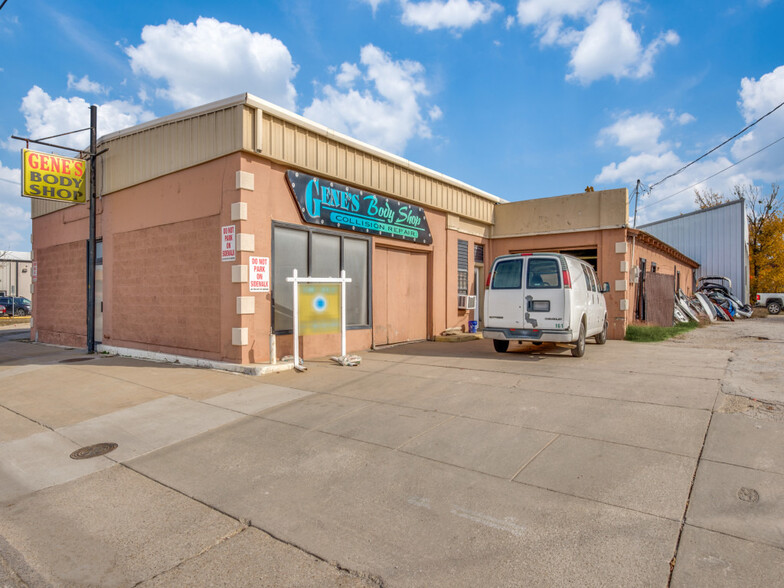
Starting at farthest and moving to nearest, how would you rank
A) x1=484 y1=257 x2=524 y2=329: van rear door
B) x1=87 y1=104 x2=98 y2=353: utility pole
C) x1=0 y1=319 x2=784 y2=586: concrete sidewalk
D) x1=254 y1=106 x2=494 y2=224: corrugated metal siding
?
x1=87 y1=104 x2=98 y2=353: utility pole → x1=484 y1=257 x2=524 y2=329: van rear door → x1=254 y1=106 x2=494 y2=224: corrugated metal siding → x1=0 y1=319 x2=784 y2=586: concrete sidewalk

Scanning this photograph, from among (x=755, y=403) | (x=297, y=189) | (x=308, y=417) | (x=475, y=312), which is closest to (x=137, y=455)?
(x=308, y=417)

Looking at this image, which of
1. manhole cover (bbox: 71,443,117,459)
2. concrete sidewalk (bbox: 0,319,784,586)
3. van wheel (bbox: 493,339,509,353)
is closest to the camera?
concrete sidewalk (bbox: 0,319,784,586)

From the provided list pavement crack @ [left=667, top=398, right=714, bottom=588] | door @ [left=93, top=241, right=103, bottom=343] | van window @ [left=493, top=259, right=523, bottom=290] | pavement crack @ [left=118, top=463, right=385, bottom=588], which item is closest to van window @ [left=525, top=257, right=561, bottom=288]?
van window @ [left=493, top=259, right=523, bottom=290]

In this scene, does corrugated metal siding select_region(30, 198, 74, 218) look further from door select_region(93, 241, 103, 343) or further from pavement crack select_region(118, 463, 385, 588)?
pavement crack select_region(118, 463, 385, 588)

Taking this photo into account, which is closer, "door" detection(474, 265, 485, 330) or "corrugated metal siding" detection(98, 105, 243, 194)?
"corrugated metal siding" detection(98, 105, 243, 194)

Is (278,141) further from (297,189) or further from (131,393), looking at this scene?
(131,393)

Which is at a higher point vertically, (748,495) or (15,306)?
(15,306)

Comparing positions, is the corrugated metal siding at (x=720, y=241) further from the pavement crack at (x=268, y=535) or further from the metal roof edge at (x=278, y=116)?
the pavement crack at (x=268, y=535)

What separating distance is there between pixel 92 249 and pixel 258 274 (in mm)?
6576

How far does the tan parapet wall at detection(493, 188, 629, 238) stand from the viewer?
14336 mm

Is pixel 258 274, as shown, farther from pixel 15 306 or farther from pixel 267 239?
pixel 15 306

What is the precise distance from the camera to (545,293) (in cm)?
963

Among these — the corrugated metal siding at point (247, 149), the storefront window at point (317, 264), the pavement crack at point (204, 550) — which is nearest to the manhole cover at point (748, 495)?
the pavement crack at point (204, 550)

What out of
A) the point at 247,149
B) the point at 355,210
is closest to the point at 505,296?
the point at 355,210
